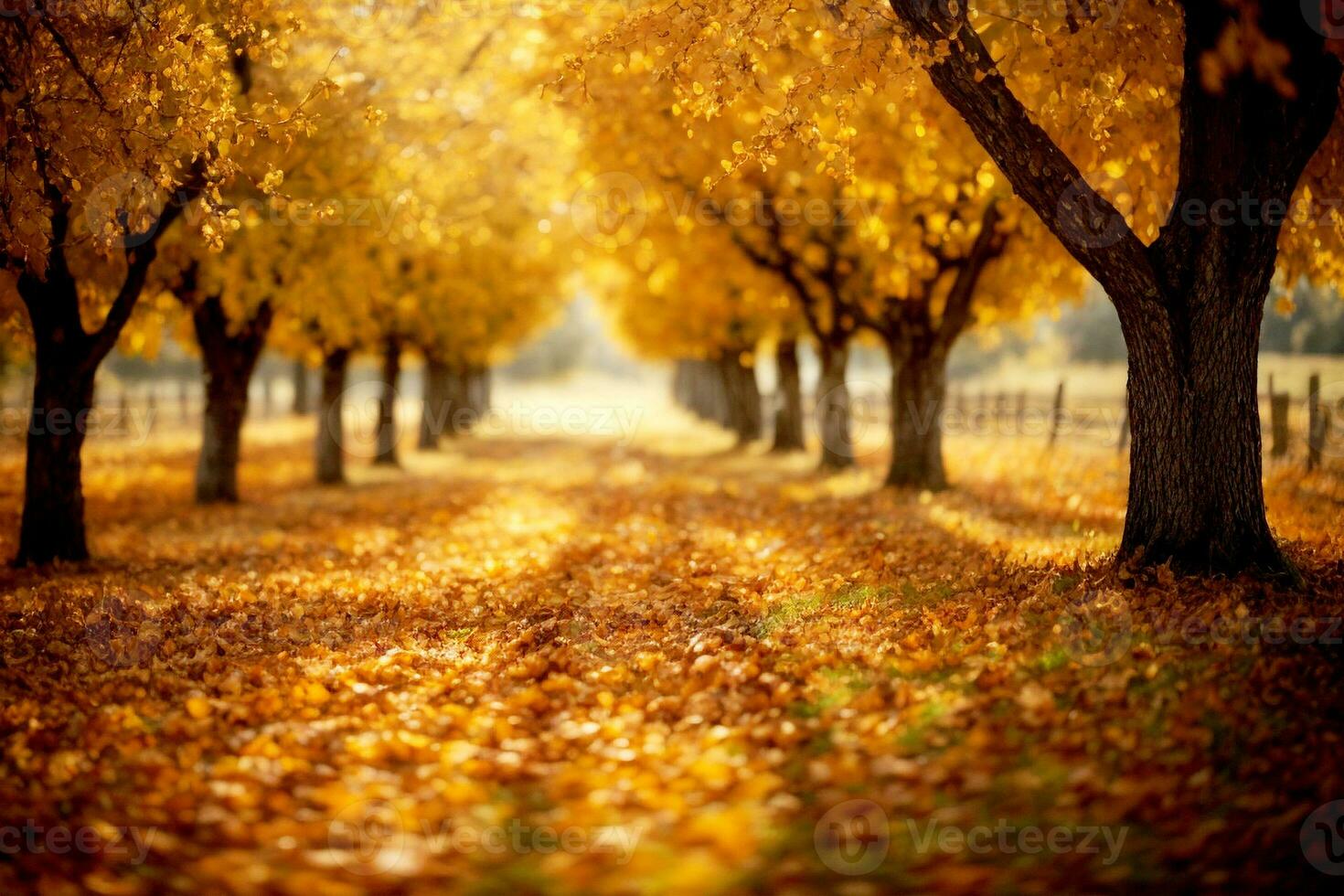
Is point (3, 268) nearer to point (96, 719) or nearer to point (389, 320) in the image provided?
point (96, 719)

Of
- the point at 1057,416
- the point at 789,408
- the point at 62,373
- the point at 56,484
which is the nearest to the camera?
the point at 62,373

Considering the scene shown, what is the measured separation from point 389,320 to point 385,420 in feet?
9.23

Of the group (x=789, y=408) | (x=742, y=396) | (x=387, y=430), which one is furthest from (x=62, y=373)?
(x=742, y=396)

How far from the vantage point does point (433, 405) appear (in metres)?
31.5

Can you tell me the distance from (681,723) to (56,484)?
9.12 m

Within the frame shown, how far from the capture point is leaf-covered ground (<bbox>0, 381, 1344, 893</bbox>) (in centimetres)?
384

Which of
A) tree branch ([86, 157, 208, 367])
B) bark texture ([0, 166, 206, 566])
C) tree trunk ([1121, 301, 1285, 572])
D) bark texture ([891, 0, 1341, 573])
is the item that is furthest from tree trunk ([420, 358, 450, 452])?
tree trunk ([1121, 301, 1285, 572])

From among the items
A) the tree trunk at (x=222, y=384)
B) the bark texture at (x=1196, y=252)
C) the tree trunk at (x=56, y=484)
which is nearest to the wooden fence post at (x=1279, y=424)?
the bark texture at (x=1196, y=252)

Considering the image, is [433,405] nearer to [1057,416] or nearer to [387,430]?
[387,430]

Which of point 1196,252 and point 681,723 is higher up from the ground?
point 1196,252

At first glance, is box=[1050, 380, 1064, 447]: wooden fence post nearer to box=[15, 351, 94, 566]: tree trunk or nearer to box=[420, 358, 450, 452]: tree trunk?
box=[420, 358, 450, 452]: tree trunk

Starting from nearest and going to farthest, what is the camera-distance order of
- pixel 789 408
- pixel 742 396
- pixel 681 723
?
pixel 681 723, pixel 789 408, pixel 742 396

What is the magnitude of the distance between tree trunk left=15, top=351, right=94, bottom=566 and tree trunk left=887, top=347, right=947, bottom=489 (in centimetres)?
1217

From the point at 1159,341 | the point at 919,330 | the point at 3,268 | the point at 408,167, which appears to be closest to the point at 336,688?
the point at 1159,341
